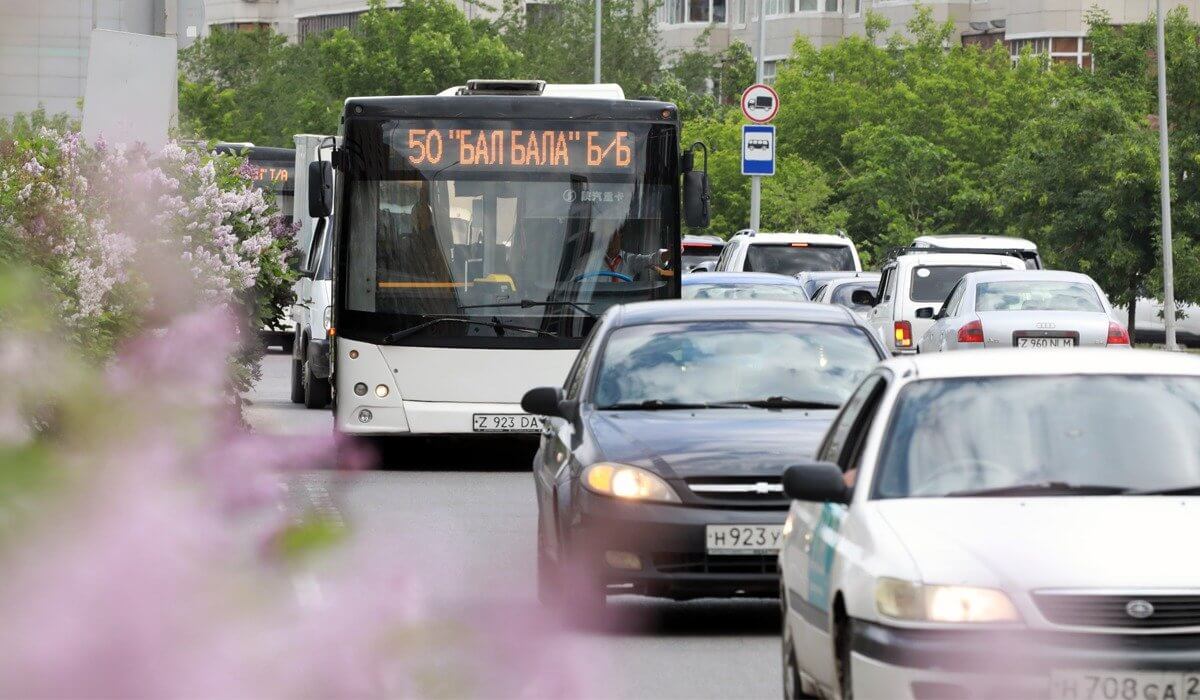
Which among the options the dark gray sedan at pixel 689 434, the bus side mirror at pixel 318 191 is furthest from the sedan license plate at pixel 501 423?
the dark gray sedan at pixel 689 434

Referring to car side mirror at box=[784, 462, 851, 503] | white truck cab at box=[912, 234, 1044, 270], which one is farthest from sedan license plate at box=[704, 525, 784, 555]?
white truck cab at box=[912, 234, 1044, 270]

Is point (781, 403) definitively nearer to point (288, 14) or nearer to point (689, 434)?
point (689, 434)

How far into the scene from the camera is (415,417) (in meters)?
18.1

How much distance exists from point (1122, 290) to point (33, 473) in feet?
155

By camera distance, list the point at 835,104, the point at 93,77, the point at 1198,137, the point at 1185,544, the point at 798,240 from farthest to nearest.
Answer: the point at 835,104 → the point at 1198,137 → the point at 798,240 → the point at 93,77 → the point at 1185,544

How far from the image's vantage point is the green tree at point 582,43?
75688 mm

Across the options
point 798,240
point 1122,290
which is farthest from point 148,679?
point 1122,290

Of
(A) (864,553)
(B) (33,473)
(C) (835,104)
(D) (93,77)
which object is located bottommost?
(A) (864,553)

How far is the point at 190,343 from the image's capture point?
1810mm

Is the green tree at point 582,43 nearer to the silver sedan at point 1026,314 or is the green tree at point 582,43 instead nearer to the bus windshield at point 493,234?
the silver sedan at point 1026,314

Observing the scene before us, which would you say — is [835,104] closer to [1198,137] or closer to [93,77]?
[1198,137]

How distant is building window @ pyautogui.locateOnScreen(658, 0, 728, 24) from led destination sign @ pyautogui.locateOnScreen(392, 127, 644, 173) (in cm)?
8579

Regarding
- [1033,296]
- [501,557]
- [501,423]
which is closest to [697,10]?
[1033,296]

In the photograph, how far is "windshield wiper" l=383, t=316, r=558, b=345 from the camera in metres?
18.2
